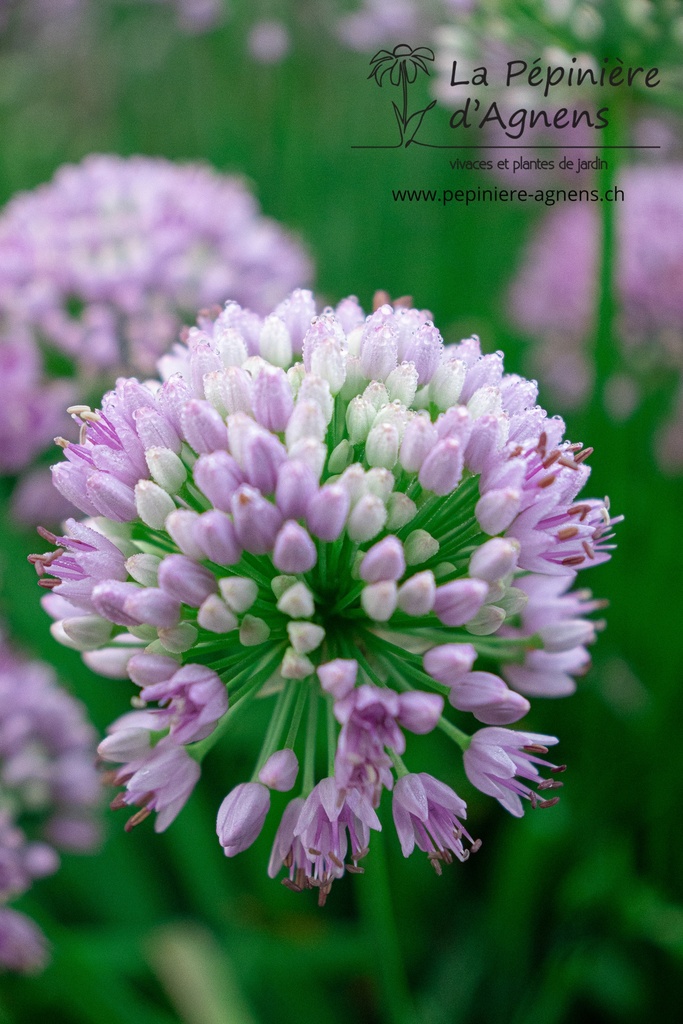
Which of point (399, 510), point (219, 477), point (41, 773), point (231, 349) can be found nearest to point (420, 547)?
point (399, 510)

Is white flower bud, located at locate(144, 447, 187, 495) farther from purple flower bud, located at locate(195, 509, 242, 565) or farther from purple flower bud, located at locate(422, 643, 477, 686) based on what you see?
purple flower bud, located at locate(422, 643, 477, 686)

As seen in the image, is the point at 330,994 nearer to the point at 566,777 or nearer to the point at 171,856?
the point at 171,856

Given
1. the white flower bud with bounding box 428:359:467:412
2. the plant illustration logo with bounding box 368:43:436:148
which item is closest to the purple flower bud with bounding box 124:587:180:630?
the white flower bud with bounding box 428:359:467:412

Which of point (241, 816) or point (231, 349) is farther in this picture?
point (231, 349)

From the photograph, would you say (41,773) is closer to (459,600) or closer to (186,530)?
(186,530)

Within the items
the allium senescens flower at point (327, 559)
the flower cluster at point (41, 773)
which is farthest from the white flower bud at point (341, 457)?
the flower cluster at point (41, 773)

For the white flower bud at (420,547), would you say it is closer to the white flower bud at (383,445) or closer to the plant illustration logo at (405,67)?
the white flower bud at (383,445)
